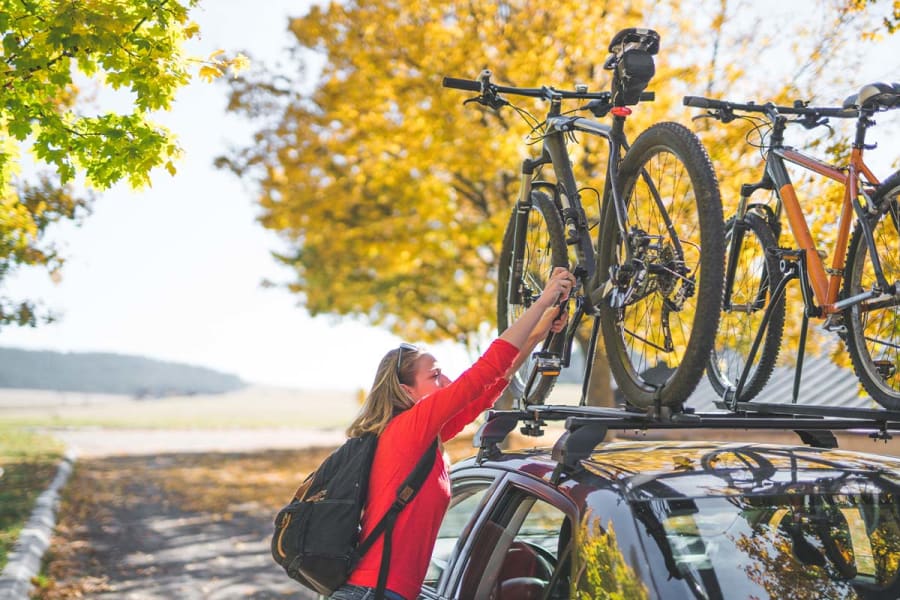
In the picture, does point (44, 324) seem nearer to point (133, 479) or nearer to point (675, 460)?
point (133, 479)

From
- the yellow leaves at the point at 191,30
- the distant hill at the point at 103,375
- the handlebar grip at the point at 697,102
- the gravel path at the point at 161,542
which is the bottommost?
the gravel path at the point at 161,542

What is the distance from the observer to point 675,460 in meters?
3.13

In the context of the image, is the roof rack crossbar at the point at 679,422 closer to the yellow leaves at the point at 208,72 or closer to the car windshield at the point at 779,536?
the car windshield at the point at 779,536

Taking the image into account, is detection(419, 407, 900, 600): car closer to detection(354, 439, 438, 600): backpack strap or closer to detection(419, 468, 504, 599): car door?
detection(419, 468, 504, 599): car door

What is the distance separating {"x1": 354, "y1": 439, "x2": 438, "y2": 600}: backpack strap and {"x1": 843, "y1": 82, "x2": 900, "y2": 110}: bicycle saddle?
2259 mm

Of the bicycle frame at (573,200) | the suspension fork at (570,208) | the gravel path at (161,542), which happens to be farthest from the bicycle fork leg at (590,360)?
the gravel path at (161,542)

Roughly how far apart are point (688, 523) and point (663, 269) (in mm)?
1106

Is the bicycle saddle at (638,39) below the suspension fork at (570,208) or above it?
above

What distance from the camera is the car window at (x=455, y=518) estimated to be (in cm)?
398

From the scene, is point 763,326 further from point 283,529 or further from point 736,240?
point 283,529

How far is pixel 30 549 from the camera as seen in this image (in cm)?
1084

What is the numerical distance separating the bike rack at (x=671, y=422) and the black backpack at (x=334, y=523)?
489 millimetres

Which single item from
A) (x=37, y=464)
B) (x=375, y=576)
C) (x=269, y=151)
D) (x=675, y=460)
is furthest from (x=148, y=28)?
(x=37, y=464)

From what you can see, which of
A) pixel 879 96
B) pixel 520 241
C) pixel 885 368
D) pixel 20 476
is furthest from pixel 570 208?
pixel 20 476
